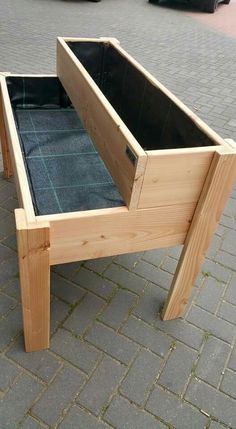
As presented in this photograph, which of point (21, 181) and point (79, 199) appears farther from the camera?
point (79, 199)

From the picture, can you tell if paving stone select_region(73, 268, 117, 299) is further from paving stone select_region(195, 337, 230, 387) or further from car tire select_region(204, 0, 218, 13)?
car tire select_region(204, 0, 218, 13)

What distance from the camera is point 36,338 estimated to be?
183 centimetres

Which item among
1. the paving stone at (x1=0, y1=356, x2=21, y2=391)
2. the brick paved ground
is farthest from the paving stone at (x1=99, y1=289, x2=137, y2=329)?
the paving stone at (x1=0, y1=356, x2=21, y2=391)

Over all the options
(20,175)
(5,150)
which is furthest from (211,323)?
(5,150)

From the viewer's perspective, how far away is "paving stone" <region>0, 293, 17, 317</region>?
6.81 feet

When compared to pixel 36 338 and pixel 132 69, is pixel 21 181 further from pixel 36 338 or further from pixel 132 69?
pixel 132 69

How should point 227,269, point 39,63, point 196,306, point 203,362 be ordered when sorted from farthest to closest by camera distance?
1. point 39,63
2. point 227,269
3. point 196,306
4. point 203,362

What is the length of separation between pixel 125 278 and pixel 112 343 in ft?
1.57

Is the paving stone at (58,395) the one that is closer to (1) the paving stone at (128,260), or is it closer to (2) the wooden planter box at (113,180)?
(2) the wooden planter box at (113,180)

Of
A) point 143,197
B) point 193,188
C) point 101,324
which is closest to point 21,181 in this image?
point 143,197

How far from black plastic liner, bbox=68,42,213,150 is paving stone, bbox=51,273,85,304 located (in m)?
0.98

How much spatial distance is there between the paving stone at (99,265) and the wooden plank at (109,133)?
857 millimetres

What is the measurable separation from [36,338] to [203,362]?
0.90 meters

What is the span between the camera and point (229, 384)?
1.88 meters
